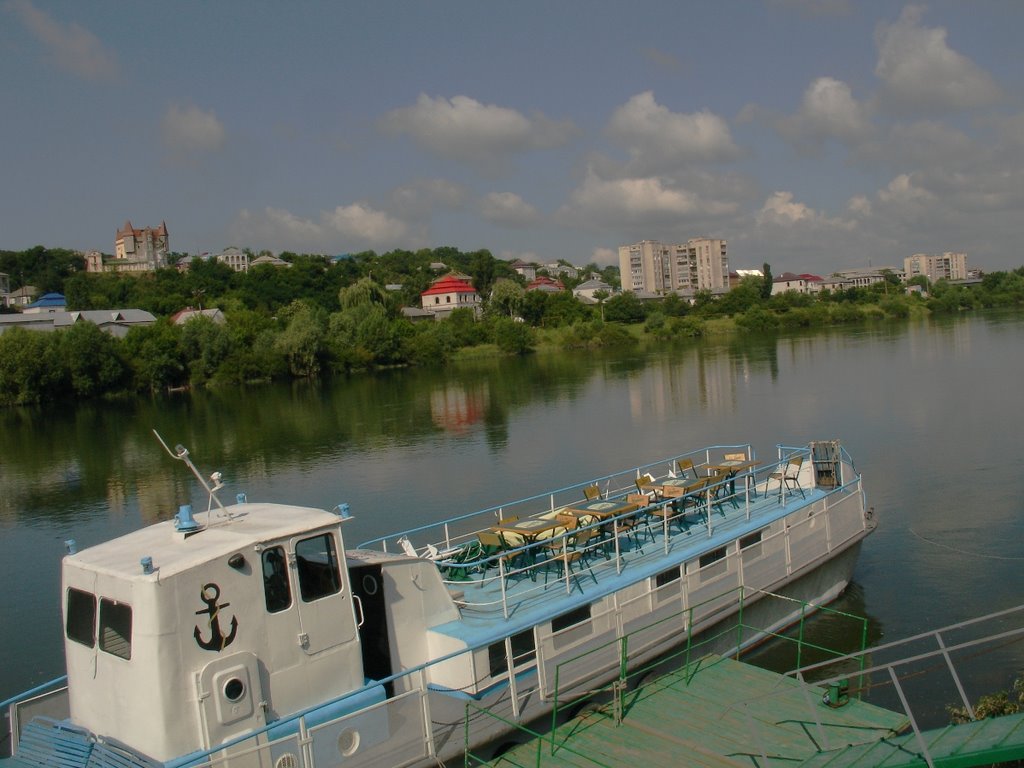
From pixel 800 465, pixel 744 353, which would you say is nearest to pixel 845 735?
pixel 800 465

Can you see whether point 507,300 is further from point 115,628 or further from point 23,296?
point 115,628

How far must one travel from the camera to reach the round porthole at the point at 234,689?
28.4ft

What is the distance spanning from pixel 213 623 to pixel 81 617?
1.59 metres

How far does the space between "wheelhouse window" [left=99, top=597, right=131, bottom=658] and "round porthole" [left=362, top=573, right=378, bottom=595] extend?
8.96ft

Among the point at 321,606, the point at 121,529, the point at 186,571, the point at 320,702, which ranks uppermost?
the point at 186,571

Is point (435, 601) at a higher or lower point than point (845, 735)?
higher

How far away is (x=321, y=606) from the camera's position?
9328 mm

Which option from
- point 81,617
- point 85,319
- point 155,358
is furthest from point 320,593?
point 85,319

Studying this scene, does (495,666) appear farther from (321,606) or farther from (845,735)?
(845,735)

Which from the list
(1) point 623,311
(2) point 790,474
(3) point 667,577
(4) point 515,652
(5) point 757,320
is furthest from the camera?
(1) point 623,311

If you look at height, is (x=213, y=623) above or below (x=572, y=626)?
above

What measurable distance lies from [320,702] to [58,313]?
11029 centimetres

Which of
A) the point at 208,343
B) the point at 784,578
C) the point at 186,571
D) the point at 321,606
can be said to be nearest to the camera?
the point at 186,571

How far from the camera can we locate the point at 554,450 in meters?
37.0
